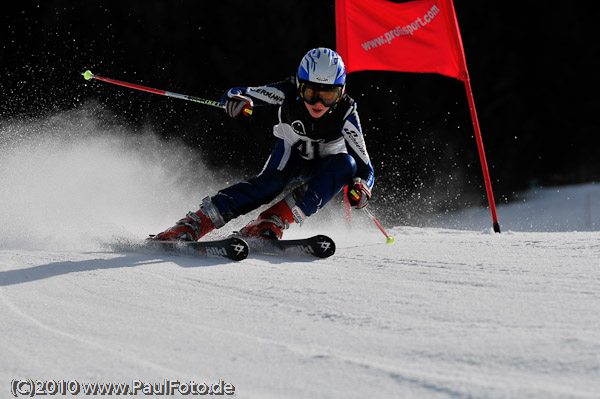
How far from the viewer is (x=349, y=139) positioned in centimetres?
446

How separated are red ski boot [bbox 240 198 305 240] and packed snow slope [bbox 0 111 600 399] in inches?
14.9

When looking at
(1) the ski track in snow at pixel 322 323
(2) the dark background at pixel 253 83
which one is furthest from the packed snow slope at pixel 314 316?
(2) the dark background at pixel 253 83

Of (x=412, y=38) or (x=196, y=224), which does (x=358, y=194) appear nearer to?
(x=196, y=224)


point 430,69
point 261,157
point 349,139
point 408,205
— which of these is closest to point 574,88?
point 408,205

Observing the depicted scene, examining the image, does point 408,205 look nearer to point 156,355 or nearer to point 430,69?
point 430,69

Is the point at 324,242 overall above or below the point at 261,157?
below

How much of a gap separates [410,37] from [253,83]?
20.0 ft

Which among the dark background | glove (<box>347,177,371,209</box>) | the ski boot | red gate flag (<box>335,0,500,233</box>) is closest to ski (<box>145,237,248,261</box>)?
the ski boot

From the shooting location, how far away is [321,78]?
420 cm

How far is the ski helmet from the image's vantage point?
421 cm

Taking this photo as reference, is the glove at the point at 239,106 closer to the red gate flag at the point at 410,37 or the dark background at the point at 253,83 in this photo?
the red gate flag at the point at 410,37

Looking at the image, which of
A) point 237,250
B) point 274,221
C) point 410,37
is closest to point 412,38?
point 410,37

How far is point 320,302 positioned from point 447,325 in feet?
1.87

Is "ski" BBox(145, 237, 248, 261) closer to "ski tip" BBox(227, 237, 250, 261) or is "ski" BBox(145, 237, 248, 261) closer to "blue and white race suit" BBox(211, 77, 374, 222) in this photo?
"ski tip" BBox(227, 237, 250, 261)
